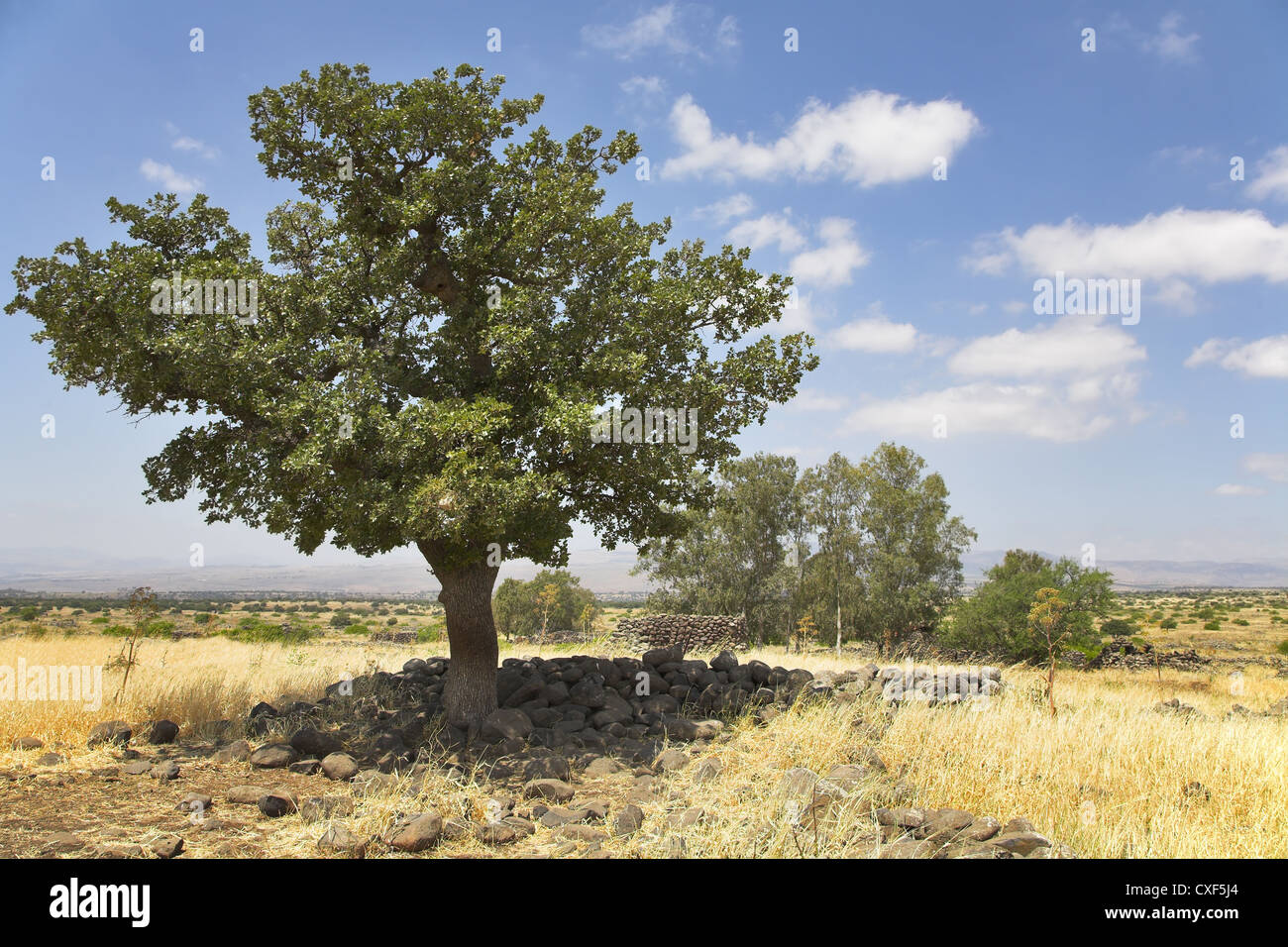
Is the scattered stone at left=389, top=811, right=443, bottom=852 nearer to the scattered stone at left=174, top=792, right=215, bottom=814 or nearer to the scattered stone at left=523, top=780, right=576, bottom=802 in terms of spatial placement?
the scattered stone at left=523, top=780, right=576, bottom=802

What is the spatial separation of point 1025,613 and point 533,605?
120 ft

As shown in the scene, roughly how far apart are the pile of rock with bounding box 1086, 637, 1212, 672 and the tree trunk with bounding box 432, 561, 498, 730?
32176 mm

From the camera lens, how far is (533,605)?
188 ft

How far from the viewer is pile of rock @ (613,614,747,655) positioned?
96.8 ft

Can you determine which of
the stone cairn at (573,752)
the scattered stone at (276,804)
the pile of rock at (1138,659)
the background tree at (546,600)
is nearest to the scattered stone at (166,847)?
the stone cairn at (573,752)

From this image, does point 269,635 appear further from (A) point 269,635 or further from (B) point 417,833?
(B) point 417,833

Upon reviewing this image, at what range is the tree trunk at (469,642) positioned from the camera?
1245 centimetres

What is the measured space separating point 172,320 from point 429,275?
3.97 m

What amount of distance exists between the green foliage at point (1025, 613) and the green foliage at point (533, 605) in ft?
95.0

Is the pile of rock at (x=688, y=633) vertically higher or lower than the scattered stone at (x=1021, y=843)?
lower

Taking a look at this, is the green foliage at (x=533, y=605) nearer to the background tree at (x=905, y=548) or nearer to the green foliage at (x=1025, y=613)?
the background tree at (x=905, y=548)

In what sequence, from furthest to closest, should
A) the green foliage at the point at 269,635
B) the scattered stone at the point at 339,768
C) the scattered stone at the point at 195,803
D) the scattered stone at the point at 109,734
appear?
the green foliage at the point at 269,635, the scattered stone at the point at 109,734, the scattered stone at the point at 339,768, the scattered stone at the point at 195,803

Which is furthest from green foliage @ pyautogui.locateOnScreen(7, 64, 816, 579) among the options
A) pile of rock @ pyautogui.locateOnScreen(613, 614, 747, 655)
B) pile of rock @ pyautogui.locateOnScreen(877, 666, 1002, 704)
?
pile of rock @ pyautogui.locateOnScreen(613, 614, 747, 655)
